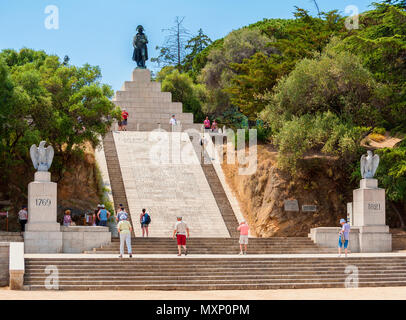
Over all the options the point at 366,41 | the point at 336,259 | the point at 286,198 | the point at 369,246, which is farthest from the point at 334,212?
the point at 336,259

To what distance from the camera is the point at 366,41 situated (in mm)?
34719

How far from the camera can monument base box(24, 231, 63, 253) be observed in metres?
26.7

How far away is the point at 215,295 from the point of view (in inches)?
797

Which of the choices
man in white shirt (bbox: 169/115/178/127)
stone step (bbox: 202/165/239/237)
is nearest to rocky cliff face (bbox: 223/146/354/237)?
stone step (bbox: 202/165/239/237)

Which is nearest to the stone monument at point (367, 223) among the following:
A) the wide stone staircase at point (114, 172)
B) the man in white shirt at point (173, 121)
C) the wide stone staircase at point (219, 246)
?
the wide stone staircase at point (219, 246)

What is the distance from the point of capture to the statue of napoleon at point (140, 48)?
54.4 m

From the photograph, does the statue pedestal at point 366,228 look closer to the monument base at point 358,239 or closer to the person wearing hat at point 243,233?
the monument base at point 358,239

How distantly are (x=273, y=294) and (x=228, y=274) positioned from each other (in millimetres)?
2371

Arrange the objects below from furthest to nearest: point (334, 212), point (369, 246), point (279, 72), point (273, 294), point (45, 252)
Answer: point (279, 72) → point (334, 212) → point (369, 246) → point (45, 252) → point (273, 294)

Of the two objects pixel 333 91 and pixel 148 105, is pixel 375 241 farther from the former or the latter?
pixel 148 105

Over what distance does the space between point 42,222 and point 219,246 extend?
7021 millimetres

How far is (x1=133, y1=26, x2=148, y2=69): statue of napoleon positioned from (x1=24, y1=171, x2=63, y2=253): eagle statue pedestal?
28599mm

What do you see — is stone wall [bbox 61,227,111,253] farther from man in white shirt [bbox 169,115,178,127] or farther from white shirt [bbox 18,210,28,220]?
man in white shirt [bbox 169,115,178,127]

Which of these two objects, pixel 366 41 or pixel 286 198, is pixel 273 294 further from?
pixel 366 41
